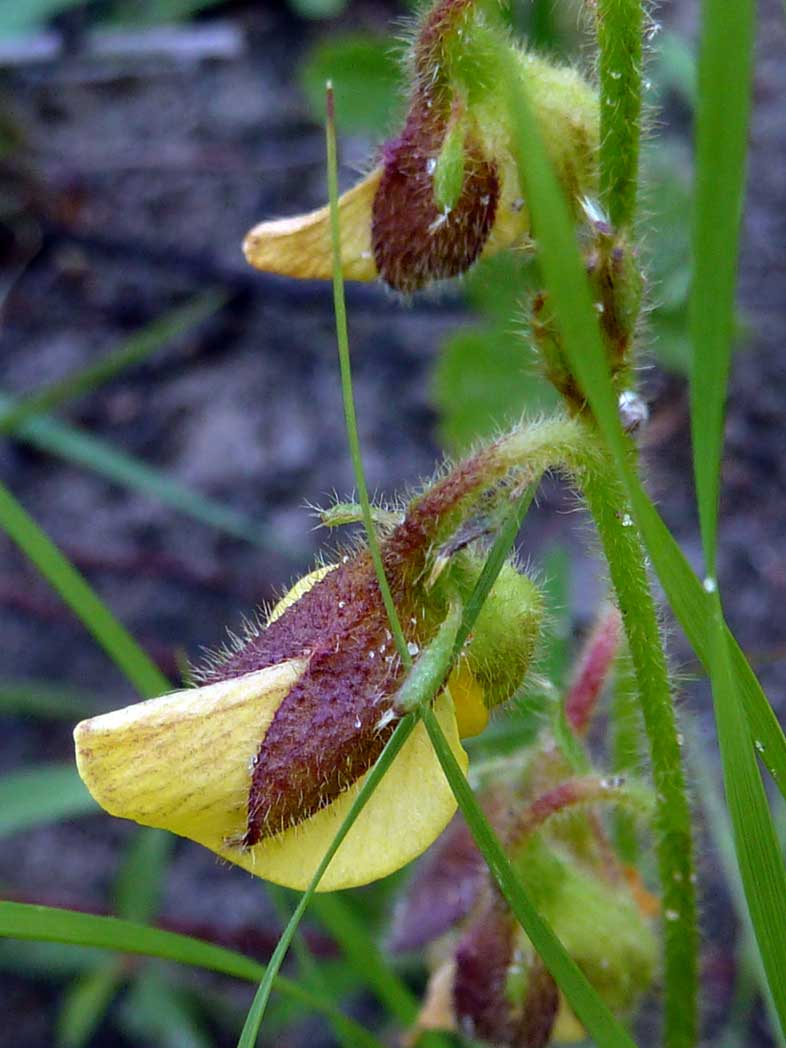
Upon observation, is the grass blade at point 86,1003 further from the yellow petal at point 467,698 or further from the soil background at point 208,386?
the yellow petal at point 467,698

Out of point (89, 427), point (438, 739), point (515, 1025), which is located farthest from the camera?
point (89, 427)

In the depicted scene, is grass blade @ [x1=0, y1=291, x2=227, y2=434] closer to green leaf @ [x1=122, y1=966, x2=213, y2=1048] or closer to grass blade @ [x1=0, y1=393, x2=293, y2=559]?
grass blade @ [x1=0, y1=393, x2=293, y2=559]

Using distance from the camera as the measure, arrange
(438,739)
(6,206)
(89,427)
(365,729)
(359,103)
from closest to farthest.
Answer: (438,739)
(365,729)
(359,103)
(89,427)
(6,206)

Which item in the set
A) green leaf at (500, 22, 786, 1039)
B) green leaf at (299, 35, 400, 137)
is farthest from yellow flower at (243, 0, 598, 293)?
green leaf at (299, 35, 400, 137)

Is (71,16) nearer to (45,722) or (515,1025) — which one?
(45,722)

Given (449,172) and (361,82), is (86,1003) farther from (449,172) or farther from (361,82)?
(361,82)

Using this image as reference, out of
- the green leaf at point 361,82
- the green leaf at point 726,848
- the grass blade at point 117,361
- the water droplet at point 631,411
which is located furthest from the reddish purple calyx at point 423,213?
the green leaf at point 361,82

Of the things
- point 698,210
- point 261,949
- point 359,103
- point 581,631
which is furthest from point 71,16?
point 698,210
